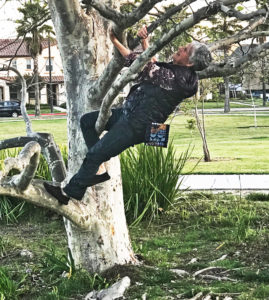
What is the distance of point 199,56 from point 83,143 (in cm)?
182

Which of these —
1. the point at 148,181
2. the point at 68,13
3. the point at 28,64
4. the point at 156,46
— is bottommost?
the point at 148,181

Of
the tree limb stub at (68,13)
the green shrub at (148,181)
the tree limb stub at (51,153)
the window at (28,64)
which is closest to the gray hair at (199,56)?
the tree limb stub at (68,13)

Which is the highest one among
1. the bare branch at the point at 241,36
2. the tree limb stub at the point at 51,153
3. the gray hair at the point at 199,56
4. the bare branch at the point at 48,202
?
the bare branch at the point at 241,36

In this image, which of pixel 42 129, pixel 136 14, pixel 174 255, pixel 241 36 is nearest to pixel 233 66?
pixel 241 36

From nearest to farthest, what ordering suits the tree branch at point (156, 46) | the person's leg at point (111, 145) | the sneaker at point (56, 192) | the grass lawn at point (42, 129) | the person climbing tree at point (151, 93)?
the tree branch at point (156, 46) < the person climbing tree at point (151, 93) < the person's leg at point (111, 145) < the sneaker at point (56, 192) < the grass lawn at point (42, 129)

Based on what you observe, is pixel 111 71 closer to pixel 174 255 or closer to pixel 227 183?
pixel 174 255

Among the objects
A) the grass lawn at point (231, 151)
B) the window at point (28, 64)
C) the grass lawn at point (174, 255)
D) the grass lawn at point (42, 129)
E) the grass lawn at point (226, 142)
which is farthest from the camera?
the window at point (28, 64)

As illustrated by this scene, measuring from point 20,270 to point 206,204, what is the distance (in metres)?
3.72

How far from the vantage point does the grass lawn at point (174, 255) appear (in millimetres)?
5648

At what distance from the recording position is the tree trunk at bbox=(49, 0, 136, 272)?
18.9 feet

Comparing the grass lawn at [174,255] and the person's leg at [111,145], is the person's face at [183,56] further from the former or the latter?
the grass lawn at [174,255]

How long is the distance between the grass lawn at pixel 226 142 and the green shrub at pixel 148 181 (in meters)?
0.51

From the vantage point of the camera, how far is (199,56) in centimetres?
430

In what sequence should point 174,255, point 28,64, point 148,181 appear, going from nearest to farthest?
point 174,255
point 148,181
point 28,64
